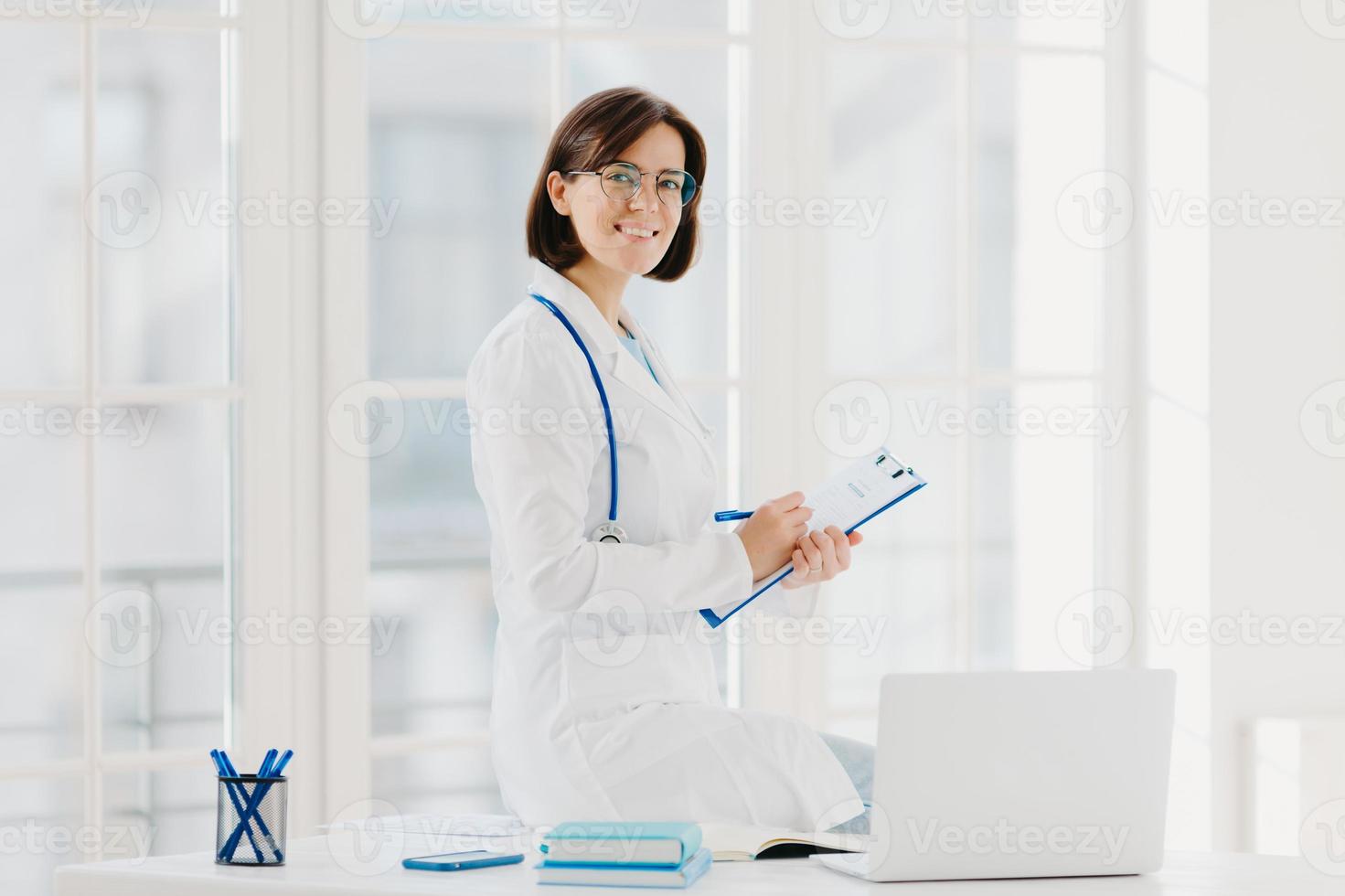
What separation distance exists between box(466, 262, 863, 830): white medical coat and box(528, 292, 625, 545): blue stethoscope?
11mm

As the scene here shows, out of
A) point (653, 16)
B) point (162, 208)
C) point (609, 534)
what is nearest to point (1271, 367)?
point (653, 16)

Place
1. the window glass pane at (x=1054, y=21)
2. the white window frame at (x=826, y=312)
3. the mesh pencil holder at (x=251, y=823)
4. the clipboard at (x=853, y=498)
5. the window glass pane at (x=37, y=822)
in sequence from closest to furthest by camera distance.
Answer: the mesh pencil holder at (x=251, y=823)
the clipboard at (x=853, y=498)
the window glass pane at (x=37, y=822)
the white window frame at (x=826, y=312)
the window glass pane at (x=1054, y=21)

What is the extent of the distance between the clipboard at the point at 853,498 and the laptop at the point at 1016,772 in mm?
398

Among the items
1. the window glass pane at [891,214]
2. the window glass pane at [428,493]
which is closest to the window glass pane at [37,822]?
the window glass pane at [428,493]

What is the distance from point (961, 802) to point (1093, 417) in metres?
1.92

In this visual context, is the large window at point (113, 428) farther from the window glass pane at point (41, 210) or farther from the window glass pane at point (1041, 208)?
the window glass pane at point (1041, 208)

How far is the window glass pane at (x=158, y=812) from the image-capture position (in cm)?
267

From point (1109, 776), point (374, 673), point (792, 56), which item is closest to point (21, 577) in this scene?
point (374, 673)

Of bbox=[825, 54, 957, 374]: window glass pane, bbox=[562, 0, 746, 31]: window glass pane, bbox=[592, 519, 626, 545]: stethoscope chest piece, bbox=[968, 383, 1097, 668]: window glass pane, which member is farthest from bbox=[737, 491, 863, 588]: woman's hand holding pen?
bbox=[562, 0, 746, 31]: window glass pane

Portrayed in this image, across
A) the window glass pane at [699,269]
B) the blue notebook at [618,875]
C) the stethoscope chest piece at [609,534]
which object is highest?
the window glass pane at [699,269]

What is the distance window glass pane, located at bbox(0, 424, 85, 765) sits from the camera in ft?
8.63

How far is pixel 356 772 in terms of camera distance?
2.73 m

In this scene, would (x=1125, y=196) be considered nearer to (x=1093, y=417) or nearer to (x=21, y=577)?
(x=1093, y=417)

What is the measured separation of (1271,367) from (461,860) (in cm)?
232
